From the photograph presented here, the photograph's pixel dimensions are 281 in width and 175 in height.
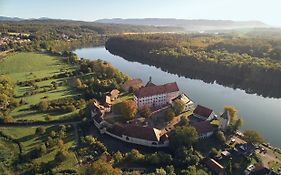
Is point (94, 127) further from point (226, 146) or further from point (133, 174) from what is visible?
point (226, 146)

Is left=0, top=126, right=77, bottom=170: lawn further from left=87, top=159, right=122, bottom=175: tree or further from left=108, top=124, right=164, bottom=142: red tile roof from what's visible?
left=108, top=124, right=164, bottom=142: red tile roof

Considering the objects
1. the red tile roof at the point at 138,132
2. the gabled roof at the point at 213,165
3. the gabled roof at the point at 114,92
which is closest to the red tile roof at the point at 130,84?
the gabled roof at the point at 114,92

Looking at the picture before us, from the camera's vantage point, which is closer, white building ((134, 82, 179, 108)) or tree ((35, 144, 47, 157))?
tree ((35, 144, 47, 157))

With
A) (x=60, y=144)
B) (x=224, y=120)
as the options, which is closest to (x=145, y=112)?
(x=224, y=120)

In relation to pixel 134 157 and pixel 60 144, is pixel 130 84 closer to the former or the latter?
pixel 60 144

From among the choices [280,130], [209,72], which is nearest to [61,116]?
[280,130]

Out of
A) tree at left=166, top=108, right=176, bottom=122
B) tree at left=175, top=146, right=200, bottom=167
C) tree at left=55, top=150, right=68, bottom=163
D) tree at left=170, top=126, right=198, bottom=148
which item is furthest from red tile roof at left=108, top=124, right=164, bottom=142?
tree at left=55, top=150, right=68, bottom=163
